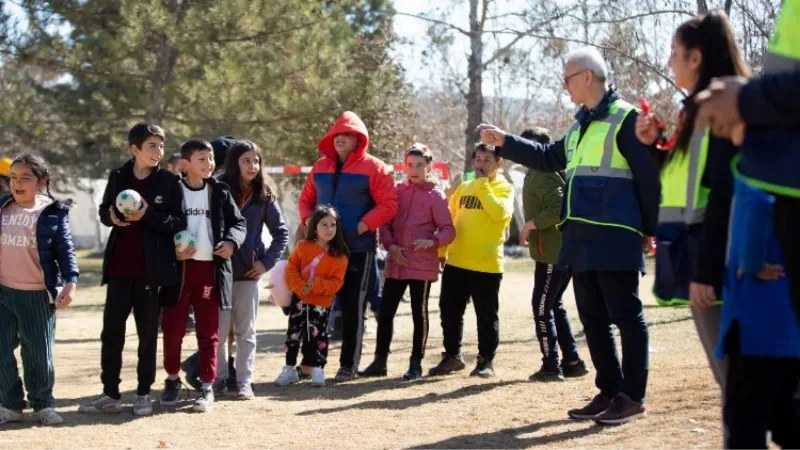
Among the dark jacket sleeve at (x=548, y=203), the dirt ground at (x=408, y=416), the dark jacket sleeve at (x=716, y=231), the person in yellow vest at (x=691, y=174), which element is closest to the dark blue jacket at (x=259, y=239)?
the dirt ground at (x=408, y=416)

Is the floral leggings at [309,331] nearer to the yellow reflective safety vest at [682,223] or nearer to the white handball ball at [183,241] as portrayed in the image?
the white handball ball at [183,241]

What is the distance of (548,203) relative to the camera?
27.7 feet

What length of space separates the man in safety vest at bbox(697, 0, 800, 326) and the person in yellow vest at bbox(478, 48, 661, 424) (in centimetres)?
241

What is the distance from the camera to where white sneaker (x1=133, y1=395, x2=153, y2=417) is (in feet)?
24.1

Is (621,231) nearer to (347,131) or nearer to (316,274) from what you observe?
(316,274)

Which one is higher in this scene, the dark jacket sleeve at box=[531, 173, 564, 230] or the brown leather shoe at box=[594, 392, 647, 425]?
the dark jacket sleeve at box=[531, 173, 564, 230]

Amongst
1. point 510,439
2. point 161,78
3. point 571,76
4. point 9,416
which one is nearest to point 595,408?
point 510,439

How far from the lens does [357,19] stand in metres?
32.7

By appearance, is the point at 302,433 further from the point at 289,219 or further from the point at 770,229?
the point at 289,219

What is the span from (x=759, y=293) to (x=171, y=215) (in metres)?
4.68

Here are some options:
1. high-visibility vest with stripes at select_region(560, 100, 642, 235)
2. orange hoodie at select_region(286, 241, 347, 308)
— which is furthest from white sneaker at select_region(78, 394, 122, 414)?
high-visibility vest with stripes at select_region(560, 100, 642, 235)

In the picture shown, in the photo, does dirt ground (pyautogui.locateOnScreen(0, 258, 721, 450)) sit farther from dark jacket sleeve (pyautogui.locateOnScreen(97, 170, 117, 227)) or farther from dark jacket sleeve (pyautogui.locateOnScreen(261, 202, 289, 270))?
dark jacket sleeve (pyautogui.locateOnScreen(97, 170, 117, 227))

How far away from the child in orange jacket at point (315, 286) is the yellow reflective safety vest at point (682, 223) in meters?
4.34

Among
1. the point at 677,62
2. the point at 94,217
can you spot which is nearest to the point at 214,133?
the point at 677,62
